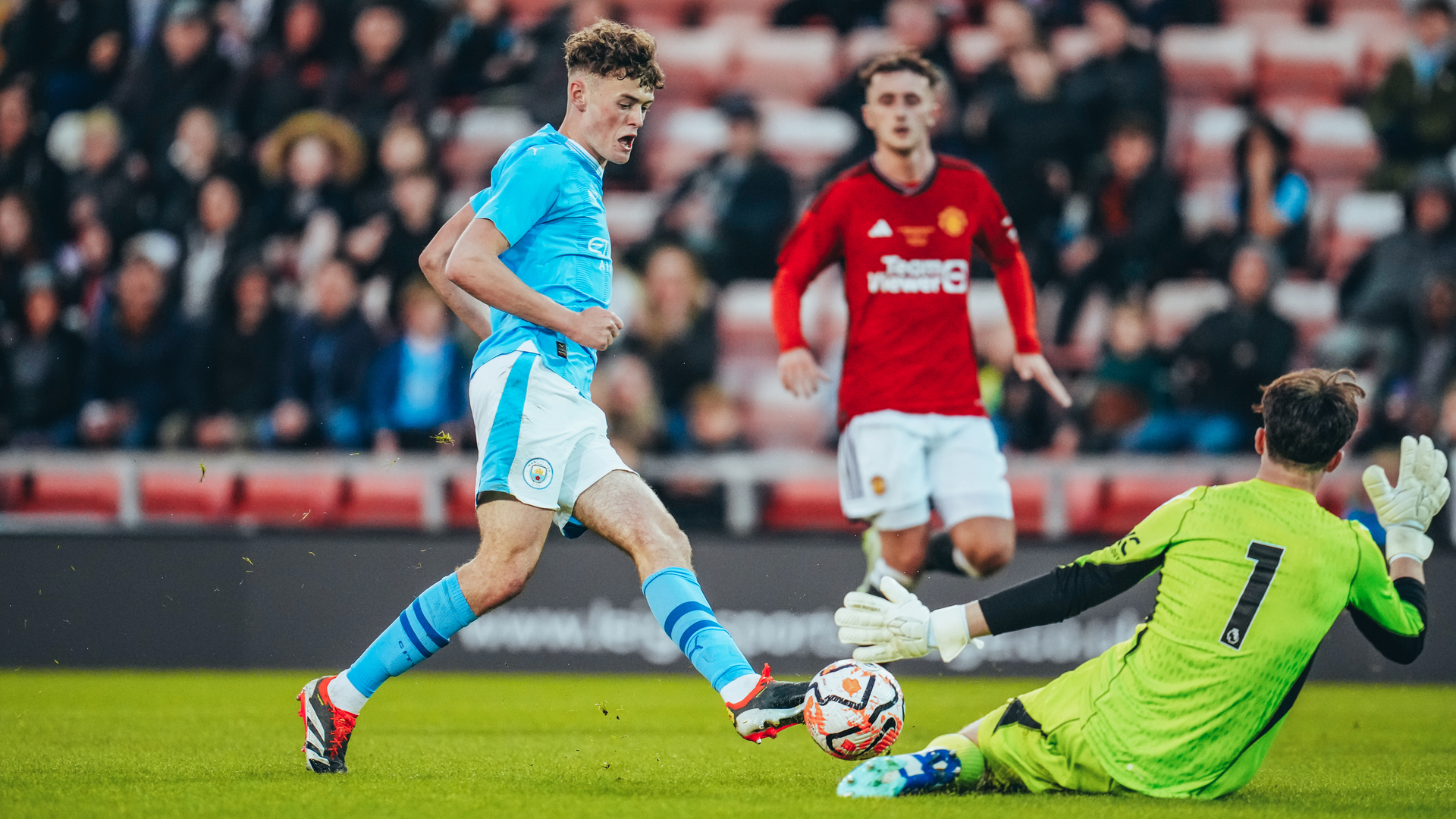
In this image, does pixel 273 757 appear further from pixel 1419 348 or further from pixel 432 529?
pixel 1419 348

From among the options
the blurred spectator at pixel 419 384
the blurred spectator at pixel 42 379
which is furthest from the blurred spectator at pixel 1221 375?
the blurred spectator at pixel 42 379

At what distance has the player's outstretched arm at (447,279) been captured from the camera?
15.0 feet

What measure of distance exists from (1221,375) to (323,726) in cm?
659

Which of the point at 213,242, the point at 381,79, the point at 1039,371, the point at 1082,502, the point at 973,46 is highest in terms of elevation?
the point at 973,46

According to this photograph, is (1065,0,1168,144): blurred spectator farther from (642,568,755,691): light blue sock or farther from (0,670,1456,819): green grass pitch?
(642,568,755,691): light blue sock

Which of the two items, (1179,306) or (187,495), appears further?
(1179,306)

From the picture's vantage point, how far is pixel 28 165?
1122cm

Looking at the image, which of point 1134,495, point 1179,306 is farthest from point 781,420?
point 1134,495

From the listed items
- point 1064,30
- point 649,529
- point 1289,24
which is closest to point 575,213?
point 649,529

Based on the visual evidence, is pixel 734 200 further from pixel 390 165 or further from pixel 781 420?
pixel 390 165

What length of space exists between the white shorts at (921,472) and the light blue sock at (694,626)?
2.09 metres

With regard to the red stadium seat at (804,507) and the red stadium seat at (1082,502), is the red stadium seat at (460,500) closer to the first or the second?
the red stadium seat at (804,507)

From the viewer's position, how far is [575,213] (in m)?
4.51

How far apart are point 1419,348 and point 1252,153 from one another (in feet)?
5.39
